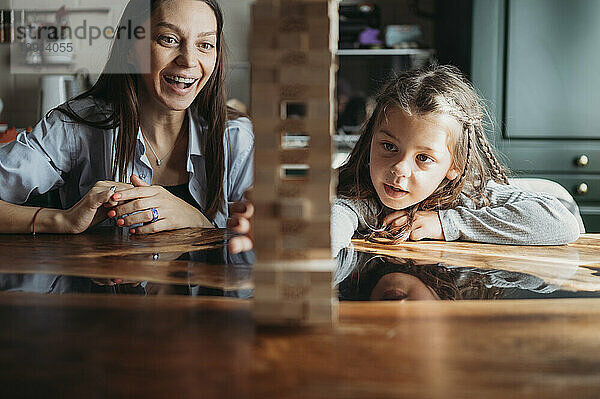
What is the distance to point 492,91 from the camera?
277 cm

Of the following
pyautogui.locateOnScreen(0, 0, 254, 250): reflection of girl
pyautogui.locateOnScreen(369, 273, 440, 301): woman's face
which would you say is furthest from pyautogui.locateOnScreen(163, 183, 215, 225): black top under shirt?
pyautogui.locateOnScreen(369, 273, 440, 301): woman's face

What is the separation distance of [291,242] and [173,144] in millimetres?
1169

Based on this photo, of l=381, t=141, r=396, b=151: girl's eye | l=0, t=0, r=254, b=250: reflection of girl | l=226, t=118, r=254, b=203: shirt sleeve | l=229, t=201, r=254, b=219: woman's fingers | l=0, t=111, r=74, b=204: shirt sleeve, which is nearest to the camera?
l=229, t=201, r=254, b=219: woman's fingers

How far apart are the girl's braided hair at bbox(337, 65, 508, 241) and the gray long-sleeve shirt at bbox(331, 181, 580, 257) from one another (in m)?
0.05

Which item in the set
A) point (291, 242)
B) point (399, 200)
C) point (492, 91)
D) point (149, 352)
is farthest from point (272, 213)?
point (492, 91)

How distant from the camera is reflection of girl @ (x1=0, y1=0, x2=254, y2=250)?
1.40 metres

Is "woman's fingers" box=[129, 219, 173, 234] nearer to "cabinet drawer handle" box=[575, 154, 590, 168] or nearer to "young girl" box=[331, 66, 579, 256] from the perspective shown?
"young girl" box=[331, 66, 579, 256]

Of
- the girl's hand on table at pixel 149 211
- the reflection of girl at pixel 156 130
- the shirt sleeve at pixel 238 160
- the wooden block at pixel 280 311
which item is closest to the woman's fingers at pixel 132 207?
the girl's hand on table at pixel 149 211

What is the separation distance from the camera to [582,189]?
8.91ft

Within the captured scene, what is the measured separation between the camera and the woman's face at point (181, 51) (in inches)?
55.3

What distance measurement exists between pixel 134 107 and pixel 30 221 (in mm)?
521

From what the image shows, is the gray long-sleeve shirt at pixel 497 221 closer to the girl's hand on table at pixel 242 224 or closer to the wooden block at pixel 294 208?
the girl's hand on table at pixel 242 224

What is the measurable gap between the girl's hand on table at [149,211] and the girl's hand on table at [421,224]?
37 cm

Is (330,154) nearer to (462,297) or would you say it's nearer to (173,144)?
(462,297)
